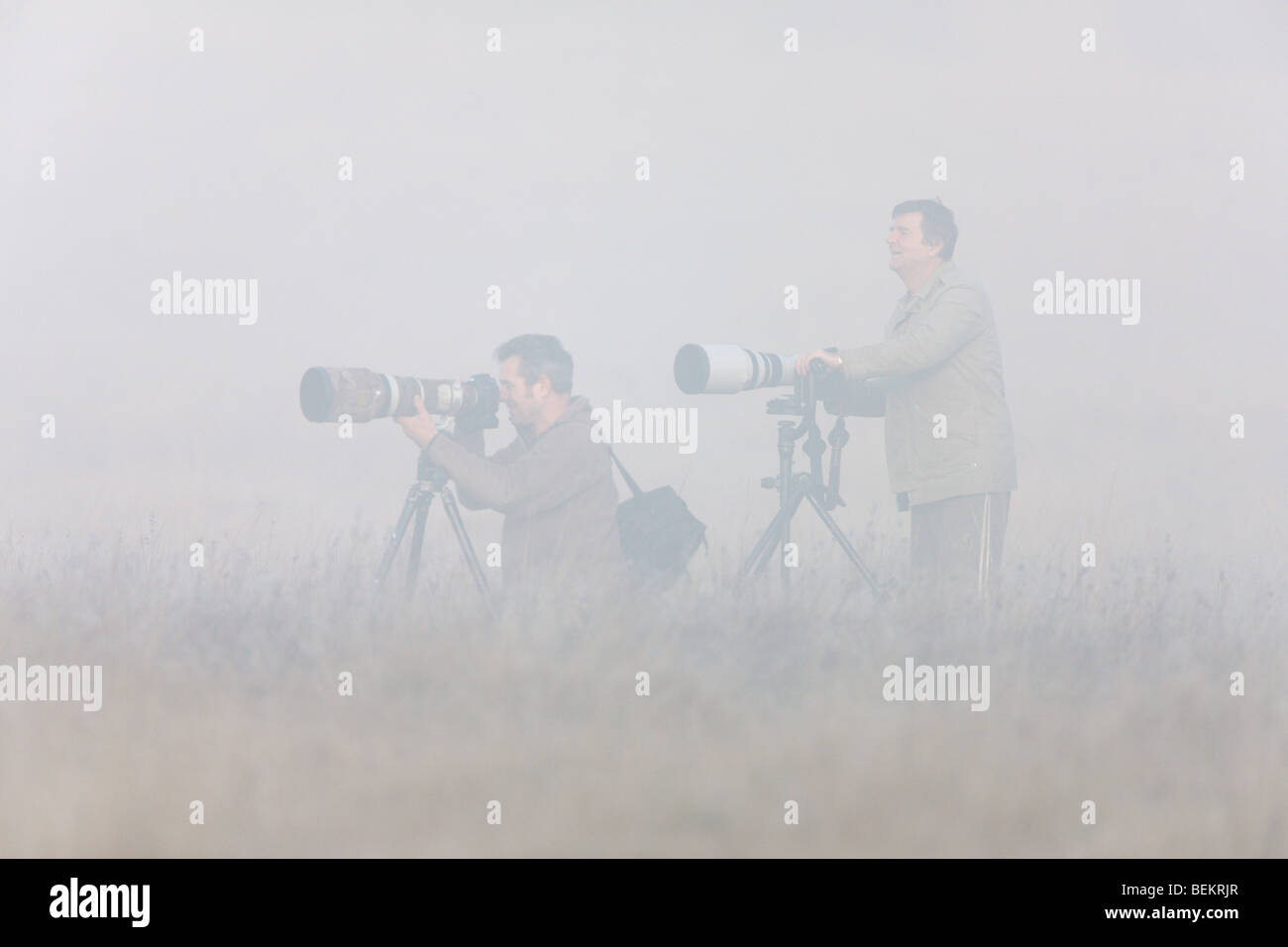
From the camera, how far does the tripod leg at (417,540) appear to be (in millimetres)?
5191

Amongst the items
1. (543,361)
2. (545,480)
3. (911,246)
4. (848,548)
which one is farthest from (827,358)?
(545,480)

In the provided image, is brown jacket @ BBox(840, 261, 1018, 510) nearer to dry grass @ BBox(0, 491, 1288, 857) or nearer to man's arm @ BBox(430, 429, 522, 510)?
dry grass @ BBox(0, 491, 1288, 857)

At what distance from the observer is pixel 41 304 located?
13.1 metres

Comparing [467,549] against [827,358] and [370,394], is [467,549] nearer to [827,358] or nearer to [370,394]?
[370,394]


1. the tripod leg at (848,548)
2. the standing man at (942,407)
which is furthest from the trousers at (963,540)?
the tripod leg at (848,548)

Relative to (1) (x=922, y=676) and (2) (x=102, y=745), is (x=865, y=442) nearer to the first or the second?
(1) (x=922, y=676)

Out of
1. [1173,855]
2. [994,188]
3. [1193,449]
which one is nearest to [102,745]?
[1173,855]

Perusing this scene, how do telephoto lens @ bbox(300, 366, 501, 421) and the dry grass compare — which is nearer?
the dry grass

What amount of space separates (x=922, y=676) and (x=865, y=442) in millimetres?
7022

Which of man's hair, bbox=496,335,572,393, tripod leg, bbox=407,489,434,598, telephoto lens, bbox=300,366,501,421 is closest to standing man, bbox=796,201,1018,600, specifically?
man's hair, bbox=496,335,572,393

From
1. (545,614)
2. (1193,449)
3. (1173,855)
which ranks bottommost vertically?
(1173,855)

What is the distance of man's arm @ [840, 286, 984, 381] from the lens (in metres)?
5.41

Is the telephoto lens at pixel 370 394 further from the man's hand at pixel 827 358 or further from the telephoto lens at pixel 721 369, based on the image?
the man's hand at pixel 827 358

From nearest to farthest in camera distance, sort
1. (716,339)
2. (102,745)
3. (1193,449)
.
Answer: (102,745)
(1193,449)
(716,339)
